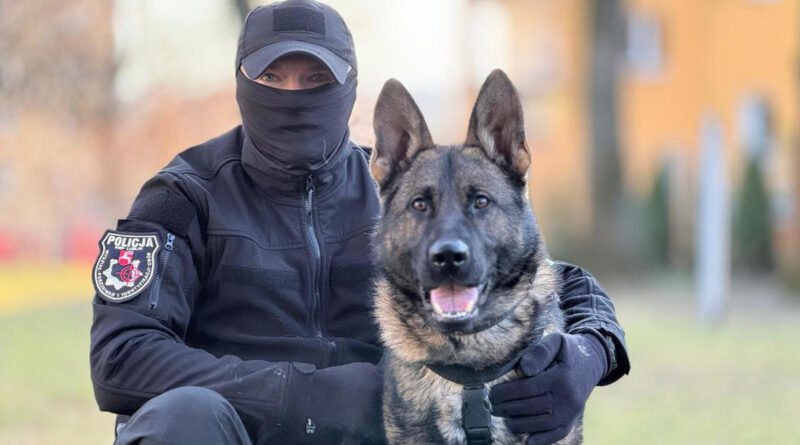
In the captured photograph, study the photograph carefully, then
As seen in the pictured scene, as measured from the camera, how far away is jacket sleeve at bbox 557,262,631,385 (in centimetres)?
351

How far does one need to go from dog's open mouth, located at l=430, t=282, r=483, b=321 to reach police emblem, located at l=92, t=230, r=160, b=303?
92 centimetres

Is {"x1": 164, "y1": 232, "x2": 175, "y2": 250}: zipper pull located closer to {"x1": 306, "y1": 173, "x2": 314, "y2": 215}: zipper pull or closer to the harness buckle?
{"x1": 306, "y1": 173, "x2": 314, "y2": 215}: zipper pull

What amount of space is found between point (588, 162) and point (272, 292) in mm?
14943

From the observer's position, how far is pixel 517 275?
338 centimetres

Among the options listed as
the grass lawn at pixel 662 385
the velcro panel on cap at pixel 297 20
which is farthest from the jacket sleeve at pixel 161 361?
the grass lawn at pixel 662 385

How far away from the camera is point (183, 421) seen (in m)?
2.94

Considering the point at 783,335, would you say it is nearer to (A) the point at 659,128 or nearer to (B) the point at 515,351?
(B) the point at 515,351

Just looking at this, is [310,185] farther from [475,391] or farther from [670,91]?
[670,91]

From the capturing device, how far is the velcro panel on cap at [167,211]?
3404 mm

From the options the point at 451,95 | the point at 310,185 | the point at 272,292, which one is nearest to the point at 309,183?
the point at 310,185

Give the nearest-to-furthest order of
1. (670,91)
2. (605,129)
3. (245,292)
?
(245,292) < (605,129) < (670,91)

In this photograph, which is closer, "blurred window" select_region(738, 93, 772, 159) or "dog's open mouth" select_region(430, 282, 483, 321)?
"dog's open mouth" select_region(430, 282, 483, 321)

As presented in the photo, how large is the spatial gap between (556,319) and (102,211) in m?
17.2

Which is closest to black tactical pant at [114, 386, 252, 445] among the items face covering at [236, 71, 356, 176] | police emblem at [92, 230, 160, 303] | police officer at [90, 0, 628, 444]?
police officer at [90, 0, 628, 444]
